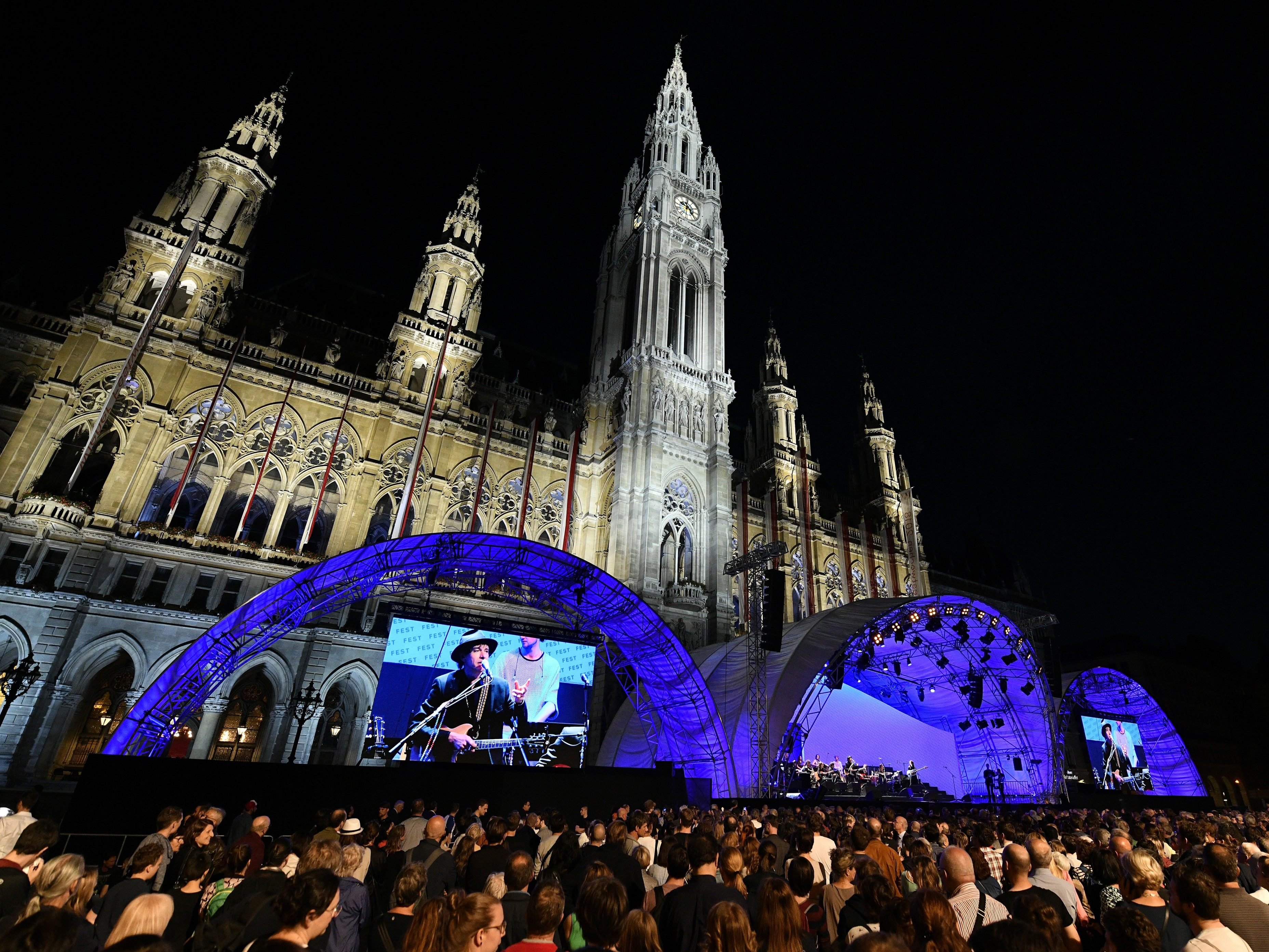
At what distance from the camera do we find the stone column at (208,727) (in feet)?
72.0

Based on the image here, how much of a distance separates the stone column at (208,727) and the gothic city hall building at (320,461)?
0.13 meters

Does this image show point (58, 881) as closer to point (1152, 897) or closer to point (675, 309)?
point (1152, 897)

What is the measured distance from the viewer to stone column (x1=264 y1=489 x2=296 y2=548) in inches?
1033

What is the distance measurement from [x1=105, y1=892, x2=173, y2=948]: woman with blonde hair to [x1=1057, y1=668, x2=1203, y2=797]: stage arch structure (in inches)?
1337

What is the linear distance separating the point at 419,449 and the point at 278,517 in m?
6.47

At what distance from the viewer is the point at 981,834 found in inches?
275

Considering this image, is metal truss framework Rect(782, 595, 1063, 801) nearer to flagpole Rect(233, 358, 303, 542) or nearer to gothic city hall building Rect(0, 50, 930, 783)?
gothic city hall building Rect(0, 50, 930, 783)

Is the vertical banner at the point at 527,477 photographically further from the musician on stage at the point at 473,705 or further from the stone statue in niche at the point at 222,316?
the stone statue in niche at the point at 222,316

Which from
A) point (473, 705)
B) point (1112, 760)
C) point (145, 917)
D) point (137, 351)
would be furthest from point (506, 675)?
point (1112, 760)

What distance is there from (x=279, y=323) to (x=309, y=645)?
18.2 meters

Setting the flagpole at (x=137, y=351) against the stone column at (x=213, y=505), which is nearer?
the flagpole at (x=137, y=351)

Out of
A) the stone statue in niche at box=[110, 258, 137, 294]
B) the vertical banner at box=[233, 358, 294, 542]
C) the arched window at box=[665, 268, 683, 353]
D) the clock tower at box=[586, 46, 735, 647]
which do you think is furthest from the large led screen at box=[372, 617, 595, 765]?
the arched window at box=[665, 268, 683, 353]

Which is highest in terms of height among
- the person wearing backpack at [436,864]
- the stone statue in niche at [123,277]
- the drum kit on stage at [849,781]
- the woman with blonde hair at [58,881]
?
the stone statue in niche at [123,277]

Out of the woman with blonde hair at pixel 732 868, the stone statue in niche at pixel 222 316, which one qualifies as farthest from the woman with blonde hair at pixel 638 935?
the stone statue in niche at pixel 222 316
